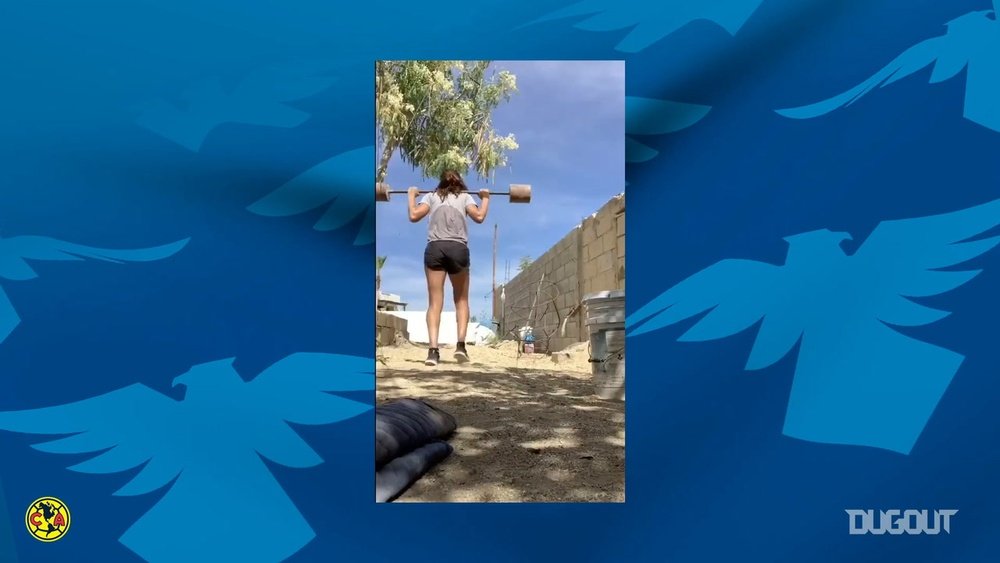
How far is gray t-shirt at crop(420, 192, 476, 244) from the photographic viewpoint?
3238 millimetres

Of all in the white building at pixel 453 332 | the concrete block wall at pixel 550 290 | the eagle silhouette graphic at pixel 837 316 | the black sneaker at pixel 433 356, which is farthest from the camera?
the white building at pixel 453 332

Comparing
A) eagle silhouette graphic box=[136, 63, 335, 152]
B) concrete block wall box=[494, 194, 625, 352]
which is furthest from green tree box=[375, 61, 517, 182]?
eagle silhouette graphic box=[136, 63, 335, 152]

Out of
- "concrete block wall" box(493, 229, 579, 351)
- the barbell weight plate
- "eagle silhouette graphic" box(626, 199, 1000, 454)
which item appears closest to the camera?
"eagle silhouette graphic" box(626, 199, 1000, 454)

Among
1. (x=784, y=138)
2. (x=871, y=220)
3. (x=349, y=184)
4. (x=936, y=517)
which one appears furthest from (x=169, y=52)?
(x=936, y=517)

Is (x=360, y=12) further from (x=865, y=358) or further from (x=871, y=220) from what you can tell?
(x=865, y=358)

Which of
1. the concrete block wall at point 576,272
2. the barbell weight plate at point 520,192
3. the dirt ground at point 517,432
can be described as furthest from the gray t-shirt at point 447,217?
the concrete block wall at point 576,272

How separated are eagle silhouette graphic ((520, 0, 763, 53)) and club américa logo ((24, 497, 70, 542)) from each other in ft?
4.62

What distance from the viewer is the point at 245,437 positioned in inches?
50.6

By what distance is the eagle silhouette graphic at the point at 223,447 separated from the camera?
1276 millimetres

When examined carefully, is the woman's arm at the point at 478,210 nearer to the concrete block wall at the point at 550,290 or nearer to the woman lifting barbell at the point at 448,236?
the woman lifting barbell at the point at 448,236

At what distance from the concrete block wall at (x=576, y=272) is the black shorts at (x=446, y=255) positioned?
4.73 feet

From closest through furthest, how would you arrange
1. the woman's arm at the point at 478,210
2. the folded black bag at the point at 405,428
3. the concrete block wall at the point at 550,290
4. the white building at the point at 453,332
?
the folded black bag at the point at 405,428
the woman's arm at the point at 478,210
the concrete block wall at the point at 550,290
the white building at the point at 453,332

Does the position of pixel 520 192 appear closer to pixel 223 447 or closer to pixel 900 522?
pixel 223 447

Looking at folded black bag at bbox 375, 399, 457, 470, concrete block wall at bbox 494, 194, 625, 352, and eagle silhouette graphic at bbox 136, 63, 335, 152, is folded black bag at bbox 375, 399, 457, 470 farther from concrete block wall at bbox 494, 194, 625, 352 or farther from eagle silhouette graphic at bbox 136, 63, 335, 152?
concrete block wall at bbox 494, 194, 625, 352
